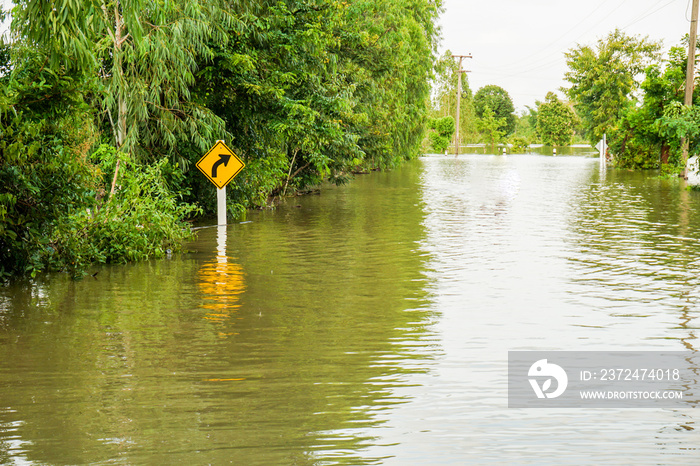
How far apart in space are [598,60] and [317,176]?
60482mm

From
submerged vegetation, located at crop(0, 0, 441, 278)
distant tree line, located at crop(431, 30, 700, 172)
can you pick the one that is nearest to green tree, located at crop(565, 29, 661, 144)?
distant tree line, located at crop(431, 30, 700, 172)

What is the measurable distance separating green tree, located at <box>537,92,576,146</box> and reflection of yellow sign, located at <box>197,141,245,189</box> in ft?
492

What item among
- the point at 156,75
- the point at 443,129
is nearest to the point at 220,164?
the point at 156,75

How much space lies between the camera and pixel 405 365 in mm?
7562

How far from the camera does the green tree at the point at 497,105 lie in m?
176

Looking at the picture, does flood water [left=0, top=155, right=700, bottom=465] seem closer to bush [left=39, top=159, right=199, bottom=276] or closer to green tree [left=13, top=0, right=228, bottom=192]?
bush [left=39, top=159, right=199, bottom=276]

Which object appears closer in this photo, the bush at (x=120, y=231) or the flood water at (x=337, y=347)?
the flood water at (x=337, y=347)

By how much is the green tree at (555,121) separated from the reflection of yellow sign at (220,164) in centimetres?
14996

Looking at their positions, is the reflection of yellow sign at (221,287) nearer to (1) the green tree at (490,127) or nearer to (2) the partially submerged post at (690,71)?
(2) the partially submerged post at (690,71)

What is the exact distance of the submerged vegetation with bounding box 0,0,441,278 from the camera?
11.4 metres

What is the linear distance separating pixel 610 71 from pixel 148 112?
243 ft

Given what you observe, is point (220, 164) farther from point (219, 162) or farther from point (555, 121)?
point (555, 121)

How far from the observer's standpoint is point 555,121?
162 m

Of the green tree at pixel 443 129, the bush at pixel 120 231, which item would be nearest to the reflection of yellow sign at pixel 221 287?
the bush at pixel 120 231
